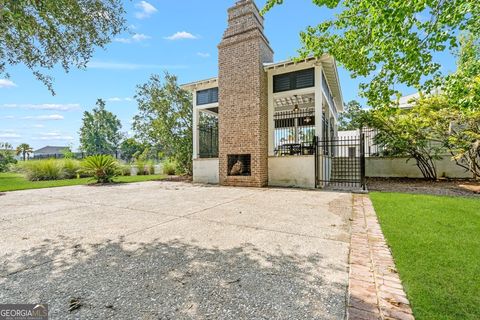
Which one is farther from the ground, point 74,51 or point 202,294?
point 74,51

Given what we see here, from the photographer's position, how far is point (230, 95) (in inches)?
384

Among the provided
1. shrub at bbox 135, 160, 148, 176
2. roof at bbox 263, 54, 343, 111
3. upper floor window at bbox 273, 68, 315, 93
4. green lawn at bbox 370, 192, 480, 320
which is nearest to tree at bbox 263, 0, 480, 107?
roof at bbox 263, 54, 343, 111

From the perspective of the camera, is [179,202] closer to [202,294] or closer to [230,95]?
[202,294]

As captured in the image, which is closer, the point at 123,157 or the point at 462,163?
the point at 462,163

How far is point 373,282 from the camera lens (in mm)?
2133

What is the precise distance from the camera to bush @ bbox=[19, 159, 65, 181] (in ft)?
42.2

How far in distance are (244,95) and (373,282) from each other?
8267mm

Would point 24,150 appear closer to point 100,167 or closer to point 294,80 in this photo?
point 100,167

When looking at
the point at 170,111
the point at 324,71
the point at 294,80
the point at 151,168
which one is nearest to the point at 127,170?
the point at 151,168

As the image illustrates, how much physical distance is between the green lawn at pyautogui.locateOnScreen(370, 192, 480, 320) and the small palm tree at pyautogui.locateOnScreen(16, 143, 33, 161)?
58.5 m

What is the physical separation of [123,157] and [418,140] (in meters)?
56.5

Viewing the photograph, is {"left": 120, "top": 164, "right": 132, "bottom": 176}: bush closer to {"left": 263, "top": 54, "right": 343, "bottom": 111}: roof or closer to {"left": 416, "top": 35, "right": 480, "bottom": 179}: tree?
{"left": 263, "top": 54, "right": 343, "bottom": 111}: roof

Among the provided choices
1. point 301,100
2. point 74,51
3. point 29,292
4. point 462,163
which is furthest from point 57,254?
point 462,163

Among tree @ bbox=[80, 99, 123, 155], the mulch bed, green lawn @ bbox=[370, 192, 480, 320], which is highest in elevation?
tree @ bbox=[80, 99, 123, 155]
